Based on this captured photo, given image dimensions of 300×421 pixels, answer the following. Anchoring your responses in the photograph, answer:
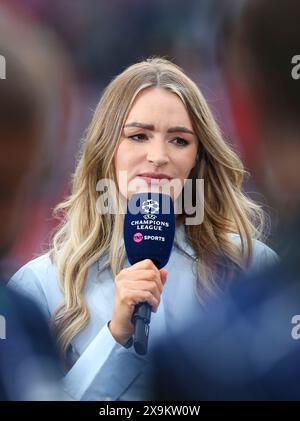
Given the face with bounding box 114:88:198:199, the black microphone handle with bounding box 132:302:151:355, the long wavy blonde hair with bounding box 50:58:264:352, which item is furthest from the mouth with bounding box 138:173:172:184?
the black microphone handle with bounding box 132:302:151:355

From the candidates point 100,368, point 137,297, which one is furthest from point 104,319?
point 137,297

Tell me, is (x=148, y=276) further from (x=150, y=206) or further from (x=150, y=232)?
(x=150, y=206)

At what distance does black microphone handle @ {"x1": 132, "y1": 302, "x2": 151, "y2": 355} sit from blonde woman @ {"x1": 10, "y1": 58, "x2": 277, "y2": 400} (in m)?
0.60

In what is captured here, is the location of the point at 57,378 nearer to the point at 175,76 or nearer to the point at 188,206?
the point at 188,206

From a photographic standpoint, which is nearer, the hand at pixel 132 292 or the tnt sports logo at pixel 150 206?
the hand at pixel 132 292

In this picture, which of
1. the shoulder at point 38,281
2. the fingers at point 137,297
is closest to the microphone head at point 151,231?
the fingers at point 137,297

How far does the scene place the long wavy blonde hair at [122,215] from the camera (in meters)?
3.38

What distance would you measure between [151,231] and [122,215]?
0.56m

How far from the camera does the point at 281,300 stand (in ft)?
11.3

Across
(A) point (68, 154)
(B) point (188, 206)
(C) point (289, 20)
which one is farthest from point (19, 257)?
(C) point (289, 20)

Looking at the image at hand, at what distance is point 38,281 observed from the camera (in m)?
3.41

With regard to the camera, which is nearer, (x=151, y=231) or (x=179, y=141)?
(x=151, y=231)

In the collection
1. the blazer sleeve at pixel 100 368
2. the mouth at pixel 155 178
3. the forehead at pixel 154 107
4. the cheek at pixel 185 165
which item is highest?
the forehead at pixel 154 107

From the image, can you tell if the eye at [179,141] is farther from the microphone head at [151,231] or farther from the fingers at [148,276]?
the fingers at [148,276]
